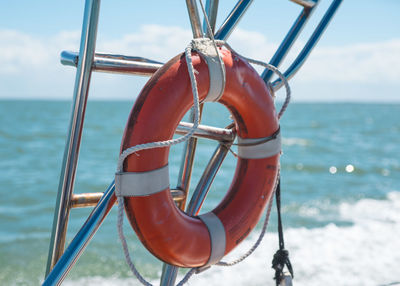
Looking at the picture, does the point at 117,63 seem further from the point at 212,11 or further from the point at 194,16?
the point at 212,11

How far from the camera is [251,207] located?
1.18 metres

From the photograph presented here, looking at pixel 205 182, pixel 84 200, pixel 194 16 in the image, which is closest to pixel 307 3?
pixel 194 16

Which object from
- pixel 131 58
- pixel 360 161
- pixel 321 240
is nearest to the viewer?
pixel 131 58

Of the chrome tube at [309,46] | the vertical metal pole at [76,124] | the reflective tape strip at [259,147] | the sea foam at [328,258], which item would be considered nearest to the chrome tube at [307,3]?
the chrome tube at [309,46]

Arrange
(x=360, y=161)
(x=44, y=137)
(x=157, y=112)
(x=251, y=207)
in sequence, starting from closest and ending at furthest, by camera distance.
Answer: (x=157, y=112), (x=251, y=207), (x=360, y=161), (x=44, y=137)

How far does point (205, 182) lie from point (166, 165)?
0.89 ft

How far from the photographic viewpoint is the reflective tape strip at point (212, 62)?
1.02 metres

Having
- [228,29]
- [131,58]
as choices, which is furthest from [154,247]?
[228,29]

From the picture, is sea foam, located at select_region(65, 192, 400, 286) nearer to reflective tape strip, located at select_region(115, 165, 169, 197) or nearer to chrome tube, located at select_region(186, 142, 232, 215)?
chrome tube, located at select_region(186, 142, 232, 215)

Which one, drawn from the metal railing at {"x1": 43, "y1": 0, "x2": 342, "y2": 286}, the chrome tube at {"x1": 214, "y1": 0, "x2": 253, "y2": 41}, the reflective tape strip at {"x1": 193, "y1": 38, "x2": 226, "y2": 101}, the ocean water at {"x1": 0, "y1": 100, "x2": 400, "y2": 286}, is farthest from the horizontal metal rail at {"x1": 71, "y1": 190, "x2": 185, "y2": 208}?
the ocean water at {"x1": 0, "y1": 100, "x2": 400, "y2": 286}

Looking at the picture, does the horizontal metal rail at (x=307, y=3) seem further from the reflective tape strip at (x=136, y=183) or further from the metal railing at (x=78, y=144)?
the reflective tape strip at (x=136, y=183)

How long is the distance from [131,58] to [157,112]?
0.19 meters

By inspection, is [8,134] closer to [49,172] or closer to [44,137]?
[44,137]

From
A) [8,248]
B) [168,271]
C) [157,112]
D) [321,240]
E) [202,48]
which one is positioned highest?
[202,48]
